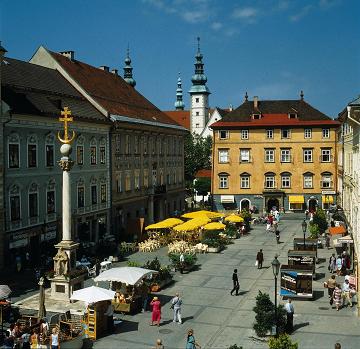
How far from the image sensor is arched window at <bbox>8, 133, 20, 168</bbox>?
3281cm

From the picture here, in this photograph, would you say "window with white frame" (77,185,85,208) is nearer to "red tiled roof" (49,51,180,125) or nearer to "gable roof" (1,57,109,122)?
"gable roof" (1,57,109,122)

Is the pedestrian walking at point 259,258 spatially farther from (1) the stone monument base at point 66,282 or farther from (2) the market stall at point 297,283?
(1) the stone monument base at point 66,282

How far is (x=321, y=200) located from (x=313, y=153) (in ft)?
18.8

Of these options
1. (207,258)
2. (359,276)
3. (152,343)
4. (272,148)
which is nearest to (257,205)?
(272,148)

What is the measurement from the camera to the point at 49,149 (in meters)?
37.5

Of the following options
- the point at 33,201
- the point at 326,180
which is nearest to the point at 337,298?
the point at 33,201

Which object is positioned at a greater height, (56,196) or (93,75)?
(93,75)

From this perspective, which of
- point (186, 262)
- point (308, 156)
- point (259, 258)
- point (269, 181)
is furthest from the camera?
point (269, 181)

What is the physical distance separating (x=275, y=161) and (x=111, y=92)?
23206 mm

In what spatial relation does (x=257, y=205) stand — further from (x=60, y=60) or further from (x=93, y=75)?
(x=60, y=60)

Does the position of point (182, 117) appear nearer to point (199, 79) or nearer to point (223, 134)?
point (199, 79)

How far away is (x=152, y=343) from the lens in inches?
783

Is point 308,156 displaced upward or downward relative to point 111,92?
downward

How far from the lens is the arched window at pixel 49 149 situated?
37.1 metres
